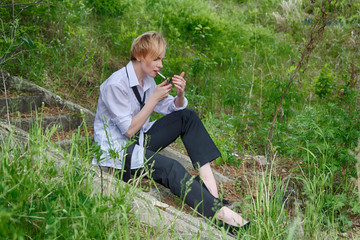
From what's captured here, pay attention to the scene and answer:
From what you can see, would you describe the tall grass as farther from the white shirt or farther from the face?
the face

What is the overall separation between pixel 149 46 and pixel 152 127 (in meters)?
0.69

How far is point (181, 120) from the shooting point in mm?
3234

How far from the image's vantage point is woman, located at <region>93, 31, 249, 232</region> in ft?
9.12

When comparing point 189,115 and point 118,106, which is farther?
point 189,115

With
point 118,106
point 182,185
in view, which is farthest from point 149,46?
point 182,185

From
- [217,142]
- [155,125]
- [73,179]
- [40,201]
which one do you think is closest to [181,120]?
[155,125]

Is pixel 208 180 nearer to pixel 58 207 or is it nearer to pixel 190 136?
pixel 190 136

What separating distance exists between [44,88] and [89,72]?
0.70 metres

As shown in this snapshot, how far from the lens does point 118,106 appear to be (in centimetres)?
294

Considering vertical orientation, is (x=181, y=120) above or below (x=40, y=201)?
below

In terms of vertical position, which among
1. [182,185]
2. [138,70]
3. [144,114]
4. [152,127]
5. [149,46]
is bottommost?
[182,185]

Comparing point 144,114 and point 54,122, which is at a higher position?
point 144,114

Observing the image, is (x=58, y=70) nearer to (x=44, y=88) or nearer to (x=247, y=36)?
(x=44, y=88)

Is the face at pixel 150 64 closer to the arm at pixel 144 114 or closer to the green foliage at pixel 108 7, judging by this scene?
the arm at pixel 144 114
